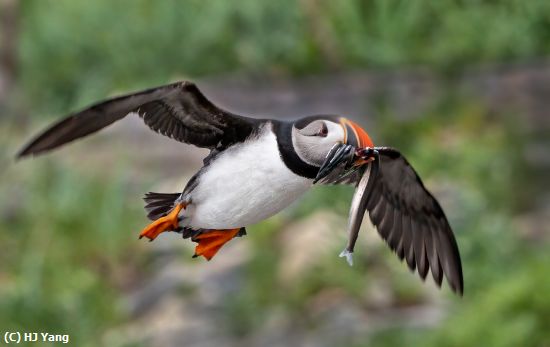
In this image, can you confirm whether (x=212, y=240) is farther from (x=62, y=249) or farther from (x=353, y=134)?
(x=62, y=249)

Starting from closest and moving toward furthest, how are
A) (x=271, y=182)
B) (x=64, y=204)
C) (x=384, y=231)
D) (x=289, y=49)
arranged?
(x=271, y=182)
(x=384, y=231)
(x=64, y=204)
(x=289, y=49)

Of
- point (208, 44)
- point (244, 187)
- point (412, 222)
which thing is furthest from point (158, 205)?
point (208, 44)

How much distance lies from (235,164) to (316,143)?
29cm

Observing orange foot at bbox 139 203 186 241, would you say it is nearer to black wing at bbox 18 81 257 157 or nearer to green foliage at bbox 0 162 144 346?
black wing at bbox 18 81 257 157

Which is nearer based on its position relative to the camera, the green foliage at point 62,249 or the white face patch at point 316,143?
the white face patch at point 316,143

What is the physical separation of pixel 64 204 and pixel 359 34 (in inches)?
118

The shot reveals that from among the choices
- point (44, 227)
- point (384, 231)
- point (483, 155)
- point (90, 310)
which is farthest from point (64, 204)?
point (384, 231)

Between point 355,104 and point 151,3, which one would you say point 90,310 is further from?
point 151,3

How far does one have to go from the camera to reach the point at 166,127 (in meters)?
1.93

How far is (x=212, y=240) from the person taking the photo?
6.22 feet

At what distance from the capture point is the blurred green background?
23.1 feet

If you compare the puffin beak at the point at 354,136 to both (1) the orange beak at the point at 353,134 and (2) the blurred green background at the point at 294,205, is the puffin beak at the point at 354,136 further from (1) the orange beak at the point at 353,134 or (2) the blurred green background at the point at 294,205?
(2) the blurred green background at the point at 294,205

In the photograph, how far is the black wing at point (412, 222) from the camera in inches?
79.7

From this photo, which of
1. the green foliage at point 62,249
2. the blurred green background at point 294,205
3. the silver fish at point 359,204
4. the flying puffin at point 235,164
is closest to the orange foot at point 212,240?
the flying puffin at point 235,164
